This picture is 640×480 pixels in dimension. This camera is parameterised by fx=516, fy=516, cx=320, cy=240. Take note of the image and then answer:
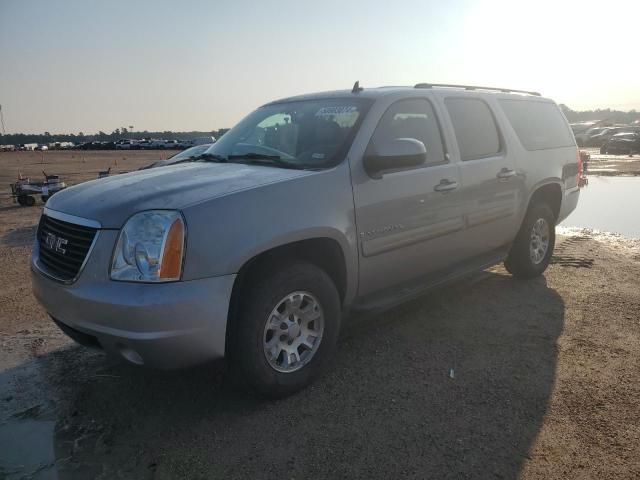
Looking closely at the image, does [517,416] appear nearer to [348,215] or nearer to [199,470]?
[348,215]

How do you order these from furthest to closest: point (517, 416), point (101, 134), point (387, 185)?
point (101, 134) < point (387, 185) < point (517, 416)

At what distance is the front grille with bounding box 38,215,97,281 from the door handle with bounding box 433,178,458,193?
8.29 ft

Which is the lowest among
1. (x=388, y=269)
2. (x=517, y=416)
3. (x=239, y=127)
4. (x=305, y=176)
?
(x=517, y=416)

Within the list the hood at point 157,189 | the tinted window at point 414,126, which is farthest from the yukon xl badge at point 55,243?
the tinted window at point 414,126

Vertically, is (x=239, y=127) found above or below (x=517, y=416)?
above

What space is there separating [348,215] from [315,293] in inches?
22.0

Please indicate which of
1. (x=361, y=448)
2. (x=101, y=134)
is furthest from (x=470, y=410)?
(x=101, y=134)

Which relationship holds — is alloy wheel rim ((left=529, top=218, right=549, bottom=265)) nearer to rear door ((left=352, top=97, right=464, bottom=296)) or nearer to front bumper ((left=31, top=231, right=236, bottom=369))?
rear door ((left=352, top=97, right=464, bottom=296))

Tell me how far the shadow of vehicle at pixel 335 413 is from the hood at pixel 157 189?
1.21 metres

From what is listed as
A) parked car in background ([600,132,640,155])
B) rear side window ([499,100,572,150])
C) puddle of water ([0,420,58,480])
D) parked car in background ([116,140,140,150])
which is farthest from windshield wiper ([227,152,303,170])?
parked car in background ([116,140,140,150])

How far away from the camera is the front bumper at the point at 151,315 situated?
2.65 m

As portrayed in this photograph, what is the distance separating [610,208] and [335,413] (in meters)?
9.96

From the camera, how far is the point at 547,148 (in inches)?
219

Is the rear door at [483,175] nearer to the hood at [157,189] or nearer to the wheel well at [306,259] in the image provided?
the wheel well at [306,259]
